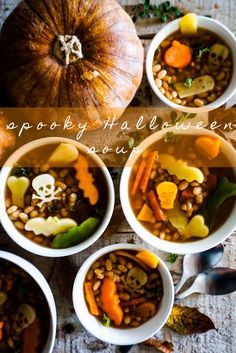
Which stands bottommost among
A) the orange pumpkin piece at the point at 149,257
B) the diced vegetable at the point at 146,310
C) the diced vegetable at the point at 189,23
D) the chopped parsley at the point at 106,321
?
the chopped parsley at the point at 106,321

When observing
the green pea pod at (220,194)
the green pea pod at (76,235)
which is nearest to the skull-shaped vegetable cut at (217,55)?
the green pea pod at (220,194)

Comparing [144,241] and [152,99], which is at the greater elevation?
[152,99]

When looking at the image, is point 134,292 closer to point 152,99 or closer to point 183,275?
point 183,275

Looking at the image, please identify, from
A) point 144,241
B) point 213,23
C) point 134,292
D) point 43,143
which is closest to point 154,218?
point 144,241

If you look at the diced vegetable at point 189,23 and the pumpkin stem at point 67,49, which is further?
the diced vegetable at point 189,23

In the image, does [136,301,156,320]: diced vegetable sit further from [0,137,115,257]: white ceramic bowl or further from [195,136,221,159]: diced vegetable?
[195,136,221,159]: diced vegetable

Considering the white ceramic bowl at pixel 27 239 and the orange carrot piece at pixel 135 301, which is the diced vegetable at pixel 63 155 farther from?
the orange carrot piece at pixel 135 301

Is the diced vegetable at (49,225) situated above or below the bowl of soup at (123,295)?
above
